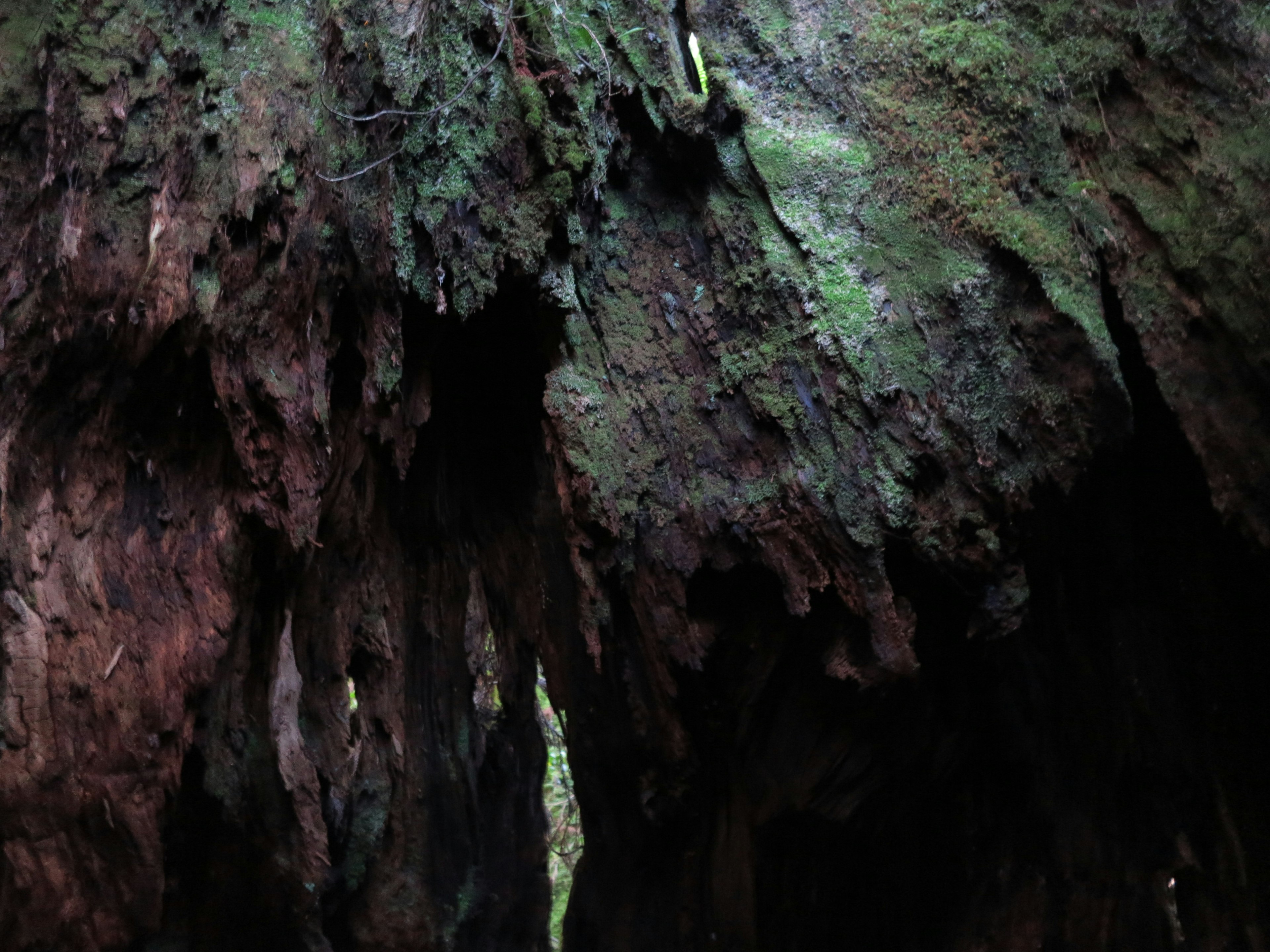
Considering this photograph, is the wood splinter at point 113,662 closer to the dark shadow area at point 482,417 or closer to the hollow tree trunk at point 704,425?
the hollow tree trunk at point 704,425

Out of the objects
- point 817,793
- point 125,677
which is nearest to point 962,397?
point 817,793

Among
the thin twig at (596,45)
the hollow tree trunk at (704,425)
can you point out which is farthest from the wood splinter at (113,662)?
the thin twig at (596,45)

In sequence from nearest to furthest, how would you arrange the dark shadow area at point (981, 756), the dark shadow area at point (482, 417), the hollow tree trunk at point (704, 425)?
the hollow tree trunk at point (704, 425) → the dark shadow area at point (981, 756) → the dark shadow area at point (482, 417)

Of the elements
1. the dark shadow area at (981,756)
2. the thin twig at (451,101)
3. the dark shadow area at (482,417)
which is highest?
the thin twig at (451,101)

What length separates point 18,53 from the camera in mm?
2689

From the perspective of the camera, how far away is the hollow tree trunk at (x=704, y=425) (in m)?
2.51

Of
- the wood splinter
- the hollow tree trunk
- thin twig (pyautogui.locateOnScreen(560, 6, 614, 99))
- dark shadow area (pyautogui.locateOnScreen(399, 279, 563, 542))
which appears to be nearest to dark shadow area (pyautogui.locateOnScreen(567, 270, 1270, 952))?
the hollow tree trunk

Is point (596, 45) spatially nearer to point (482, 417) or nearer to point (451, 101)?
point (451, 101)

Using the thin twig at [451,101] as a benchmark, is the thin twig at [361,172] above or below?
below

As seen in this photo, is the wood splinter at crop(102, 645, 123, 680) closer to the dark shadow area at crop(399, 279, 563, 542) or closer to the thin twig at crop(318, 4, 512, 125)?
the dark shadow area at crop(399, 279, 563, 542)

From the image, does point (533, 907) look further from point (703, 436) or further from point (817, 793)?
point (703, 436)

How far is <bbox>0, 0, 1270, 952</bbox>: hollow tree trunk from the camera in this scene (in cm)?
251

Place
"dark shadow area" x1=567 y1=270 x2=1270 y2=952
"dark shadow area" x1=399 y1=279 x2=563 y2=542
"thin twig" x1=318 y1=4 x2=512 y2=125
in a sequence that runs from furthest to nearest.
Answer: "dark shadow area" x1=399 y1=279 x2=563 y2=542, "thin twig" x1=318 y1=4 x2=512 y2=125, "dark shadow area" x1=567 y1=270 x2=1270 y2=952

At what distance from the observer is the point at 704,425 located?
107 inches
